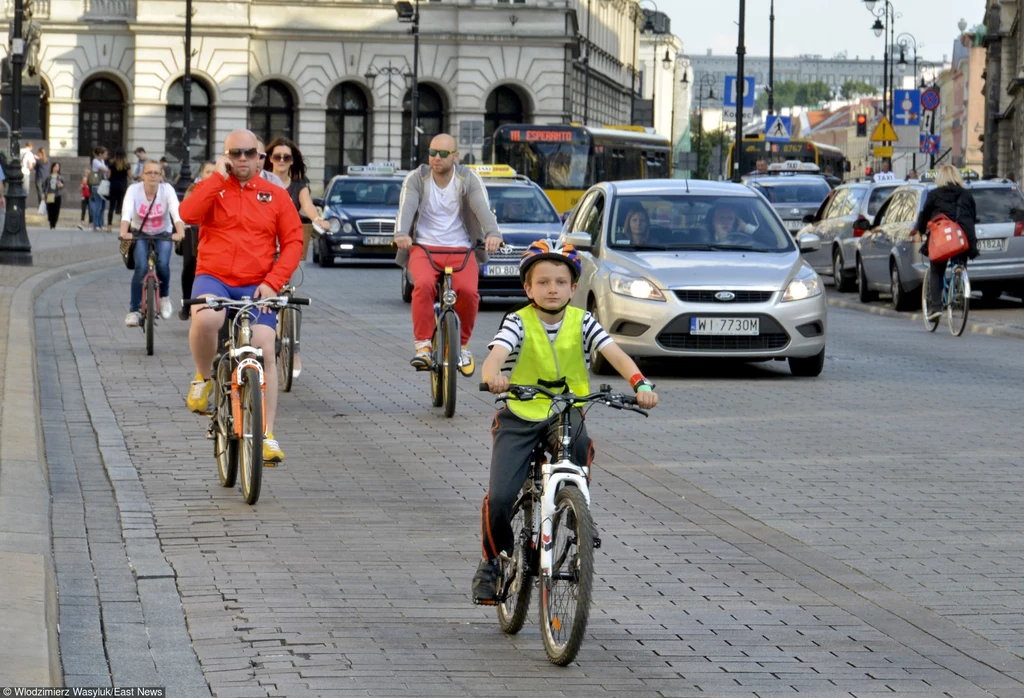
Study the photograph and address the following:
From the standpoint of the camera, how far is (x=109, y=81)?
6981cm

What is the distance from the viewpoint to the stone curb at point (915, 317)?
20.7m

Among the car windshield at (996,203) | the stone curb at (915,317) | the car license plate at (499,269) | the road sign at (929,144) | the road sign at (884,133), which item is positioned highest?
the road sign at (929,144)

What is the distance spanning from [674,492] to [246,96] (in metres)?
61.3

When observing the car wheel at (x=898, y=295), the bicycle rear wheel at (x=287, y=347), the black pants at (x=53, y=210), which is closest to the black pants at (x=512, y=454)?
the bicycle rear wheel at (x=287, y=347)

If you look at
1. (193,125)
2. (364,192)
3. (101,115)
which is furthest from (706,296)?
(101,115)

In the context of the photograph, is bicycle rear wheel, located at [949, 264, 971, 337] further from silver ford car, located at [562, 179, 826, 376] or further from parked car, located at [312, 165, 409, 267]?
parked car, located at [312, 165, 409, 267]

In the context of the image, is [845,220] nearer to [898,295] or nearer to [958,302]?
[898,295]

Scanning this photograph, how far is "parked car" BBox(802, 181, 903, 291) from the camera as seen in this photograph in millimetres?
28219

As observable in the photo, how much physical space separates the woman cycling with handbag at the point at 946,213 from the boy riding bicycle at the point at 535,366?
1480 cm

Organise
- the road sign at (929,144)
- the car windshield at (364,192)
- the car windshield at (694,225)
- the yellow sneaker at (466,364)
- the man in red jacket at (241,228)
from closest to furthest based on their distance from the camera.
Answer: the man in red jacket at (241,228)
the yellow sneaker at (466,364)
the car windshield at (694,225)
the car windshield at (364,192)
the road sign at (929,144)

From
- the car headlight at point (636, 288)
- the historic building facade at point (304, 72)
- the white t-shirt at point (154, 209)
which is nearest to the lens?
the car headlight at point (636, 288)

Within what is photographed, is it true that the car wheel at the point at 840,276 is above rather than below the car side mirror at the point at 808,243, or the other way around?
below

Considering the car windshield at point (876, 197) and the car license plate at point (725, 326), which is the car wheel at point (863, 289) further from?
the car license plate at point (725, 326)

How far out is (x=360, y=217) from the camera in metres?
33.2
